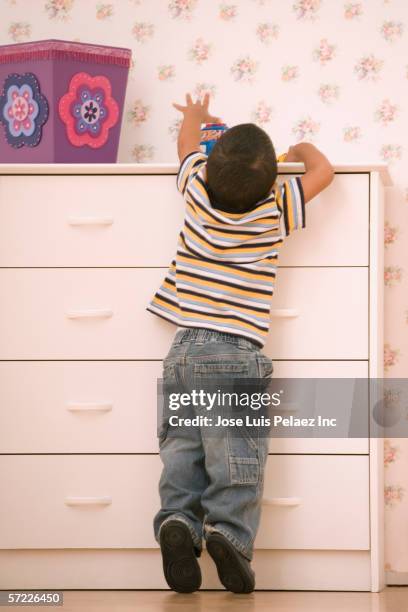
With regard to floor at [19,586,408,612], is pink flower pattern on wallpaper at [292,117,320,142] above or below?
above

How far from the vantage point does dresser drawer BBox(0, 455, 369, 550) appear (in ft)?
5.68

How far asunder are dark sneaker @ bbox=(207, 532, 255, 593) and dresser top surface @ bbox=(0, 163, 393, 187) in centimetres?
75

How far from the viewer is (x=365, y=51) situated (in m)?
2.13

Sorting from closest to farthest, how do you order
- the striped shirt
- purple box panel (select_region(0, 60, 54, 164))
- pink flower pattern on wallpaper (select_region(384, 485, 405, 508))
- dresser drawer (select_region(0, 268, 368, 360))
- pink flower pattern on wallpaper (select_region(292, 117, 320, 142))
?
1. the striped shirt
2. dresser drawer (select_region(0, 268, 368, 360))
3. purple box panel (select_region(0, 60, 54, 164))
4. pink flower pattern on wallpaper (select_region(384, 485, 405, 508))
5. pink flower pattern on wallpaper (select_region(292, 117, 320, 142))

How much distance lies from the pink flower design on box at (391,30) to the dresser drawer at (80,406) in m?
0.93

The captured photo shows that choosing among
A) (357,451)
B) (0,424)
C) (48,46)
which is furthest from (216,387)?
(48,46)

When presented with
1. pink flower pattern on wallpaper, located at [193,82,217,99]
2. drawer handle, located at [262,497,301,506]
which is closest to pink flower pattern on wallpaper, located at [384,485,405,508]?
drawer handle, located at [262,497,301,506]

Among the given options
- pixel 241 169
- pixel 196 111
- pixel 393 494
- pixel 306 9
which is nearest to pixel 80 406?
pixel 241 169

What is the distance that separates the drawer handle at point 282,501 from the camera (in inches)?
68.0

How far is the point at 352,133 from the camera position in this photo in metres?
2.13

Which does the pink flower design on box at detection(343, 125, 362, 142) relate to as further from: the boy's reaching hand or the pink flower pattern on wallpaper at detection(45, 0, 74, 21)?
the pink flower pattern on wallpaper at detection(45, 0, 74, 21)

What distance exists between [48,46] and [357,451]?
110 centimetres

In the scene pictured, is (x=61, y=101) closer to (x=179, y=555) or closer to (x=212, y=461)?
(x=212, y=461)

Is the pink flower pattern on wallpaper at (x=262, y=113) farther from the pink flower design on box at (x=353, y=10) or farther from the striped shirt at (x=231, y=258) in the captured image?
the striped shirt at (x=231, y=258)
